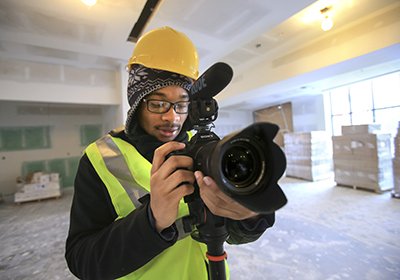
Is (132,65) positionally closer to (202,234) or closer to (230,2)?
(202,234)

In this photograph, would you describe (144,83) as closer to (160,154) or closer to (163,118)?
(163,118)

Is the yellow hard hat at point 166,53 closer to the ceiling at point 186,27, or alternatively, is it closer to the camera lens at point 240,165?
A: the camera lens at point 240,165

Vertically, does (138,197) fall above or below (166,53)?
below

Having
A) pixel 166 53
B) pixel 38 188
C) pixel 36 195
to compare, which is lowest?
pixel 36 195

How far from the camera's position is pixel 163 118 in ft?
2.24

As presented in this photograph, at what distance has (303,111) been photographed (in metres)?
6.84

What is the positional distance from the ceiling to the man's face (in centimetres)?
215

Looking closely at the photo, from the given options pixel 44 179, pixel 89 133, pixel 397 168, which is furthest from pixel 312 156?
pixel 44 179

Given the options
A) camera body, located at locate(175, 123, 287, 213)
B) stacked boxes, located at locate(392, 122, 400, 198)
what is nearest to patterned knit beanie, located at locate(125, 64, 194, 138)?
camera body, located at locate(175, 123, 287, 213)

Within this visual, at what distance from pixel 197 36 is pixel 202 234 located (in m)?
3.19

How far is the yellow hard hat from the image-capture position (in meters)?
0.73

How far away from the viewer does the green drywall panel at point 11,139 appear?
532 centimetres

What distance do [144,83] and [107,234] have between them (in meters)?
0.46

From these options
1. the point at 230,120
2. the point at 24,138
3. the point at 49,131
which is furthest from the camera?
the point at 230,120
